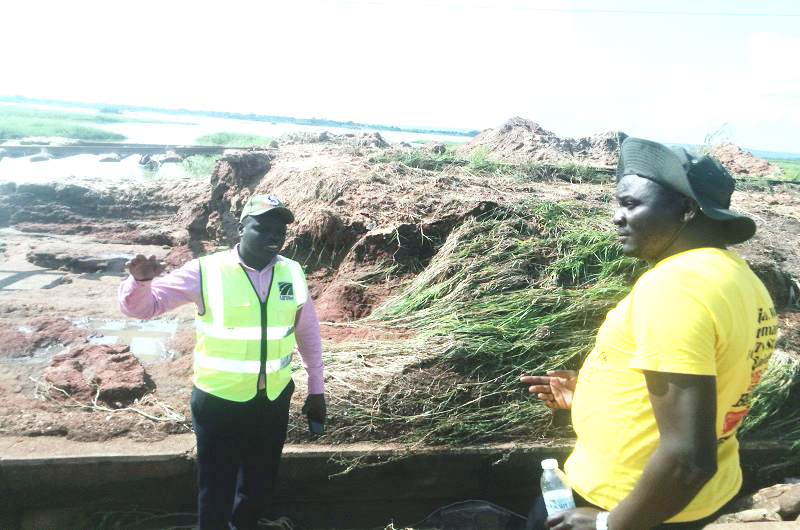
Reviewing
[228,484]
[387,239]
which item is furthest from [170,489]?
[387,239]

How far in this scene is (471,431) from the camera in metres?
4.34

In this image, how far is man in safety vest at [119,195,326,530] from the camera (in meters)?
3.07

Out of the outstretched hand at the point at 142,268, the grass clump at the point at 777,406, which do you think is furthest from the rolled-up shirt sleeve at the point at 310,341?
the grass clump at the point at 777,406

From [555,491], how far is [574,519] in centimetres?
14

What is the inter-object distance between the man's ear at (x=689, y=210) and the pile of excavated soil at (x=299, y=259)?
2897 millimetres

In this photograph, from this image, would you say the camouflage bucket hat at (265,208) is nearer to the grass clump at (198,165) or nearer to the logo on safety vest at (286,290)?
the logo on safety vest at (286,290)

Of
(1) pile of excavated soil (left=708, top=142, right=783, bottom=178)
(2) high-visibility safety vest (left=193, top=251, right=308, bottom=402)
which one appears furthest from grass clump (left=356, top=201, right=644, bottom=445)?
(1) pile of excavated soil (left=708, top=142, right=783, bottom=178)

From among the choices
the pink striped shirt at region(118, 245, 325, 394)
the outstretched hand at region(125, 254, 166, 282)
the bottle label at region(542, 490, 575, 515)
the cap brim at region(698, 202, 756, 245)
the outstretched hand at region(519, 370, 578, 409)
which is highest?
the cap brim at region(698, 202, 756, 245)

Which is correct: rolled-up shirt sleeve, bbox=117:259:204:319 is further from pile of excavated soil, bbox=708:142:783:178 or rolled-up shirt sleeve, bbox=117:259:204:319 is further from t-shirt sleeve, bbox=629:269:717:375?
pile of excavated soil, bbox=708:142:783:178

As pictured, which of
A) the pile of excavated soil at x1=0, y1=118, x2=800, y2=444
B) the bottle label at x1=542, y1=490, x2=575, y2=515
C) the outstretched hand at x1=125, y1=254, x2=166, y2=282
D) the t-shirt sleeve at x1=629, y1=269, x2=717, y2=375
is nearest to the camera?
the t-shirt sleeve at x1=629, y1=269, x2=717, y2=375

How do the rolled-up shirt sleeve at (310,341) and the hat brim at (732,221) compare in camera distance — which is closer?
the hat brim at (732,221)

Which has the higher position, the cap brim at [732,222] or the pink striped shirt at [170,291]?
the cap brim at [732,222]

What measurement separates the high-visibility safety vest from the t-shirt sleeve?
1959 millimetres

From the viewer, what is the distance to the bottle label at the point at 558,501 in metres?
1.95
